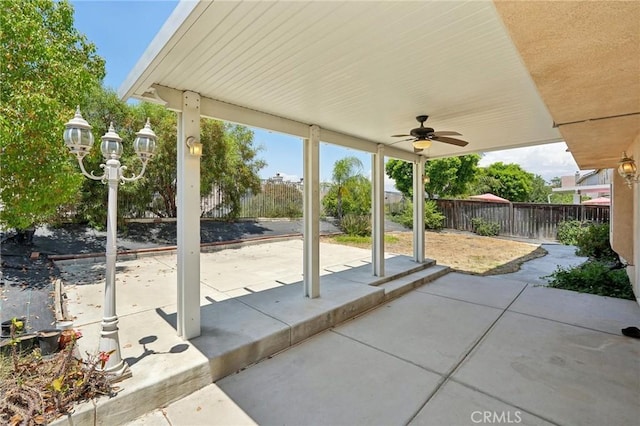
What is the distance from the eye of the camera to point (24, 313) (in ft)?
11.5

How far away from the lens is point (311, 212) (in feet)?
13.8

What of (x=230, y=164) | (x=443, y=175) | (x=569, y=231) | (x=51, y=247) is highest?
(x=443, y=175)

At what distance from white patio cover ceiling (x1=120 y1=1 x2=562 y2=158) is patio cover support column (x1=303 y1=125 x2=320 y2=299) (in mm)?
399

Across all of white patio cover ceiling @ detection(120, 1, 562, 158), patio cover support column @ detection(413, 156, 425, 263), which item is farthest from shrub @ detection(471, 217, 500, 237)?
white patio cover ceiling @ detection(120, 1, 562, 158)

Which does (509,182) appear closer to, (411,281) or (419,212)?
(419,212)

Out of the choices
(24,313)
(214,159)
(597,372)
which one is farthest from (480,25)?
(214,159)

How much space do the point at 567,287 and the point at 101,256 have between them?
379 inches

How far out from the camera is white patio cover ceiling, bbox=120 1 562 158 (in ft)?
5.93

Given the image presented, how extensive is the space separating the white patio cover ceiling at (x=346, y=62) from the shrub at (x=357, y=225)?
7.68 metres

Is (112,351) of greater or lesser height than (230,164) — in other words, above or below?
below

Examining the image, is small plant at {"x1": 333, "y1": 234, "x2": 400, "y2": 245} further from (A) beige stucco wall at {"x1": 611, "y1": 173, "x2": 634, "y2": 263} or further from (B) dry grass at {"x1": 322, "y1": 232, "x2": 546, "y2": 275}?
(A) beige stucco wall at {"x1": 611, "y1": 173, "x2": 634, "y2": 263}

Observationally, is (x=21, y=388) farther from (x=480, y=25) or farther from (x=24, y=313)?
(x=480, y=25)

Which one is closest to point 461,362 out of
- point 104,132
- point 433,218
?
point 104,132

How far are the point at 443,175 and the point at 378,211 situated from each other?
1243cm
